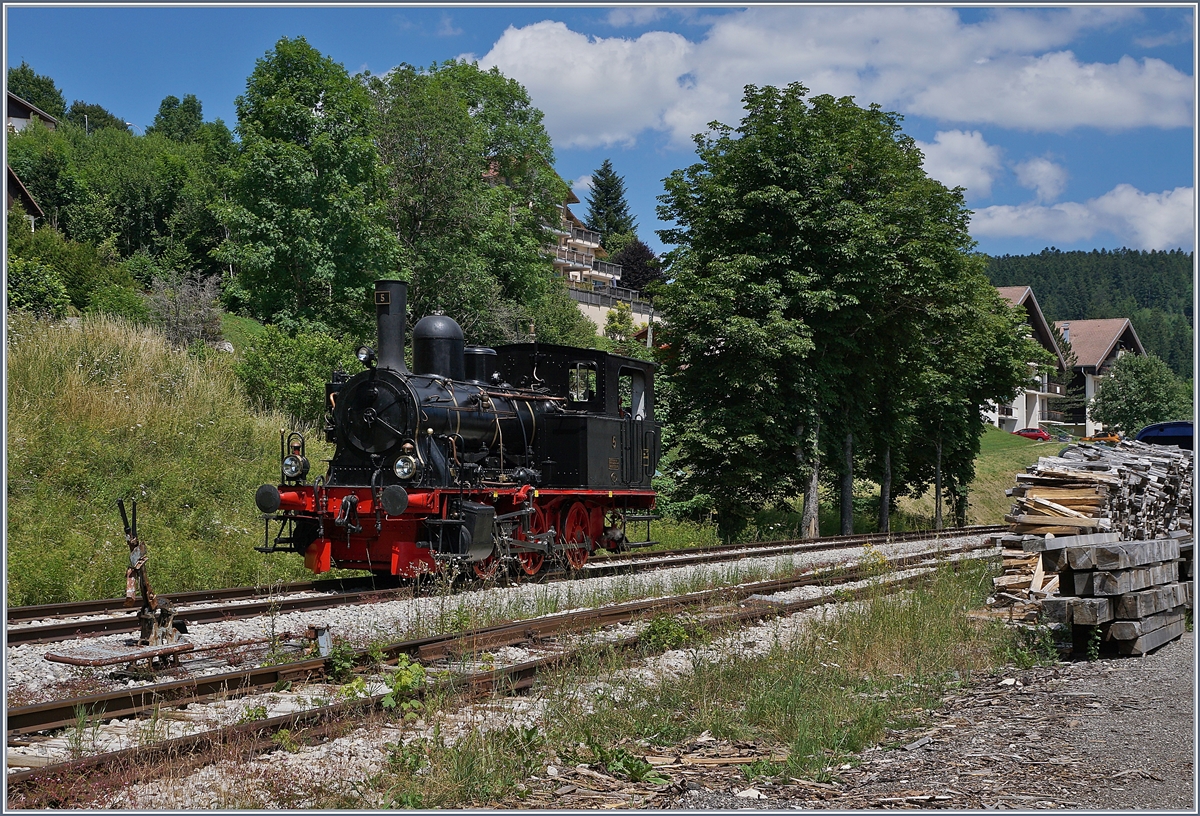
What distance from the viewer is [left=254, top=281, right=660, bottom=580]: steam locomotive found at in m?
12.4

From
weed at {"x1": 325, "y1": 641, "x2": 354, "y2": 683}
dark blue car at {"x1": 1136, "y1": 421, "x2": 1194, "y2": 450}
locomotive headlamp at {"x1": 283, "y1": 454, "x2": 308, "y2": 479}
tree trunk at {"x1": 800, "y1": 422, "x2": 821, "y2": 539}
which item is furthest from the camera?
tree trunk at {"x1": 800, "y1": 422, "x2": 821, "y2": 539}

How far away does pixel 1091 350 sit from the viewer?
84000mm

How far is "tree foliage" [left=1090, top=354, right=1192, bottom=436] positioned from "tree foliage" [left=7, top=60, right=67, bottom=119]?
331ft

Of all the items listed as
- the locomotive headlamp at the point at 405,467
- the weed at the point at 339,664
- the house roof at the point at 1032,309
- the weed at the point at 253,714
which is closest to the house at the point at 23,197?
the locomotive headlamp at the point at 405,467

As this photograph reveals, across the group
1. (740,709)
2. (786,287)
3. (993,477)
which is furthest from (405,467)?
(993,477)

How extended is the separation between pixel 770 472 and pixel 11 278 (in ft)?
62.1

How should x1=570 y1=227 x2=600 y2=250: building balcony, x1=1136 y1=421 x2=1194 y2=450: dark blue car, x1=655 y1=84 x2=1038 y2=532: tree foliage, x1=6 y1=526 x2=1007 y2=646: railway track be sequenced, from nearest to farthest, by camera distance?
x1=6 y1=526 x2=1007 y2=646: railway track < x1=1136 y1=421 x2=1194 y2=450: dark blue car < x1=655 y1=84 x2=1038 y2=532: tree foliage < x1=570 y1=227 x2=600 y2=250: building balcony

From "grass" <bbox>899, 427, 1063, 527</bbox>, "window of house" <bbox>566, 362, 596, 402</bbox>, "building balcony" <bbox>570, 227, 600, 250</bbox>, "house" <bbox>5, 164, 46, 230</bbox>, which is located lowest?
"grass" <bbox>899, 427, 1063, 527</bbox>

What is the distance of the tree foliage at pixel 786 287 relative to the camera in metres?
24.0

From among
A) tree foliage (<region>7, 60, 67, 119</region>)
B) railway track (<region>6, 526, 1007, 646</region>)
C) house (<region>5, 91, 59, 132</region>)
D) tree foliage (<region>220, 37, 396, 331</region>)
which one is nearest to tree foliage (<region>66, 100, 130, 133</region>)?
tree foliage (<region>7, 60, 67, 119</region>)

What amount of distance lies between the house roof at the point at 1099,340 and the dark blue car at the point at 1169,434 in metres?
67.9

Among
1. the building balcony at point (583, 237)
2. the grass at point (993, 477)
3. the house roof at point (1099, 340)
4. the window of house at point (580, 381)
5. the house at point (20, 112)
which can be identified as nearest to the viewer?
the window of house at point (580, 381)

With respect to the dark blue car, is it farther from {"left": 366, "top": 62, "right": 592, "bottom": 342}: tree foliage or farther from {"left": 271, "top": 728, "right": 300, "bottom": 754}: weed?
{"left": 366, "top": 62, "right": 592, "bottom": 342}: tree foliage

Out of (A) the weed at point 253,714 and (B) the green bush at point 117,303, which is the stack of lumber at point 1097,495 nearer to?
(A) the weed at point 253,714
